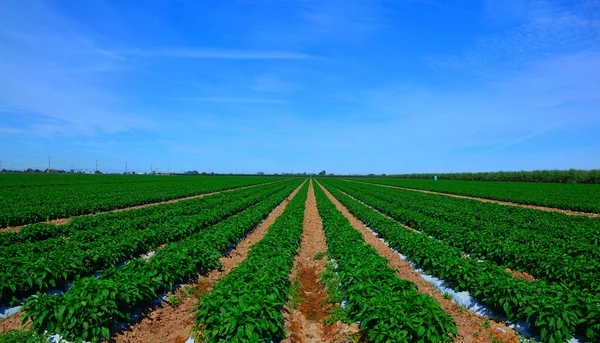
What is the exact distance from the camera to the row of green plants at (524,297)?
5.33 meters

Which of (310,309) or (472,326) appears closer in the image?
(472,326)

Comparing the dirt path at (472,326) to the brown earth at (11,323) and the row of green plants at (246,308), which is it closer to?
the row of green plants at (246,308)

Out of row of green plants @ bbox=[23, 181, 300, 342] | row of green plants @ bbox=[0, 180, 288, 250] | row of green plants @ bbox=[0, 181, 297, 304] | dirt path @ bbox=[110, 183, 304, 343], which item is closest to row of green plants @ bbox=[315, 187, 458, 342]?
dirt path @ bbox=[110, 183, 304, 343]

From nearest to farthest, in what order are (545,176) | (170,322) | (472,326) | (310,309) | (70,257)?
(472,326), (170,322), (310,309), (70,257), (545,176)

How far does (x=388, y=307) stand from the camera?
583cm

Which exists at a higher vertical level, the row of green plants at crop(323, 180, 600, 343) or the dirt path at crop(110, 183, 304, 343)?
the row of green plants at crop(323, 180, 600, 343)

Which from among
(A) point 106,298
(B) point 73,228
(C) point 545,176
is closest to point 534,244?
(A) point 106,298

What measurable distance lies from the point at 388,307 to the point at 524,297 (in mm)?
2864

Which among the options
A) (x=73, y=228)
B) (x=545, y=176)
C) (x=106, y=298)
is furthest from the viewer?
(x=545, y=176)

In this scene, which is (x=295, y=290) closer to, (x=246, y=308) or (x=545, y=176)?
(x=246, y=308)

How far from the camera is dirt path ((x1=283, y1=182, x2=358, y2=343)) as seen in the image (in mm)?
6526

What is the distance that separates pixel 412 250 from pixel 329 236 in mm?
3888

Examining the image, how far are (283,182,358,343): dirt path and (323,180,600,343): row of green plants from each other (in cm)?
319

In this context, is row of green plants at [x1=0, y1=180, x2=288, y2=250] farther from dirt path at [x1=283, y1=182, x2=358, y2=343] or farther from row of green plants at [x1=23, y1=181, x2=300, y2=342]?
dirt path at [x1=283, y1=182, x2=358, y2=343]
